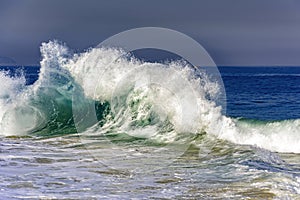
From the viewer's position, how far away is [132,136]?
55.4 ft

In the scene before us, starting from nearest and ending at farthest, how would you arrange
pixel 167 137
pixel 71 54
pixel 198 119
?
1. pixel 167 137
2. pixel 198 119
3. pixel 71 54

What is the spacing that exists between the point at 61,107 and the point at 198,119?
275 inches

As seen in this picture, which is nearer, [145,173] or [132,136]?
[145,173]

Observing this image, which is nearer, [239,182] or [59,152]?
[239,182]

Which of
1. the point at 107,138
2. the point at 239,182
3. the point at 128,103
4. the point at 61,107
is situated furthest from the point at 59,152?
the point at 61,107

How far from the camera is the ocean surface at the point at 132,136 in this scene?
29.7 feet

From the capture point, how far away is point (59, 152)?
525 inches

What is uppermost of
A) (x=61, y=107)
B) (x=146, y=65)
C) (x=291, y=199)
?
(x=146, y=65)

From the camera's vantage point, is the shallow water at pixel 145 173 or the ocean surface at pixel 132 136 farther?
the ocean surface at pixel 132 136

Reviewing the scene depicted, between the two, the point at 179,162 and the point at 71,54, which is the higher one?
the point at 71,54

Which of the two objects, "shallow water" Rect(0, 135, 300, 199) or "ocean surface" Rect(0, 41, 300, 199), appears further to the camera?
"ocean surface" Rect(0, 41, 300, 199)

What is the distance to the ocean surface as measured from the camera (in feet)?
29.7

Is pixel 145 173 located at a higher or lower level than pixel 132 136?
lower

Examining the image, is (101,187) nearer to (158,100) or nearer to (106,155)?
(106,155)
